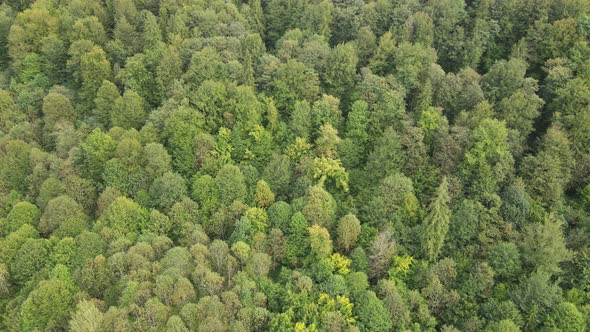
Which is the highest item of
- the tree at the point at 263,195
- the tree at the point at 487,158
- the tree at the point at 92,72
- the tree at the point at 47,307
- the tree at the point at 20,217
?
the tree at the point at 92,72

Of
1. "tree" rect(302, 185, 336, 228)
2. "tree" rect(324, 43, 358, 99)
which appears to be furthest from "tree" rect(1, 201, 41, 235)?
"tree" rect(324, 43, 358, 99)

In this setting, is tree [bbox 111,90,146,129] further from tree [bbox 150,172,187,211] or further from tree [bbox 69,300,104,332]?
tree [bbox 69,300,104,332]

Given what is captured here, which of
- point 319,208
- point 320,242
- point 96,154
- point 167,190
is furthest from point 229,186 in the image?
point 96,154

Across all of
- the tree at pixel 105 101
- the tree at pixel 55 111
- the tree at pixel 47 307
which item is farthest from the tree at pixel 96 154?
the tree at pixel 47 307

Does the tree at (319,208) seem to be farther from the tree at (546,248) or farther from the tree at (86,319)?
the tree at (86,319)

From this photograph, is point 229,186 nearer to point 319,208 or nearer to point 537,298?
point 319,208
